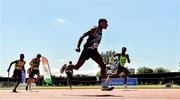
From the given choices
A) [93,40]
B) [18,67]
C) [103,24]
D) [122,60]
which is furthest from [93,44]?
[122,60]

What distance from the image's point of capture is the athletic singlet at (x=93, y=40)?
1350 cm

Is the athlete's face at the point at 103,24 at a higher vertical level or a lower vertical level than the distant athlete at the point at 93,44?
higher

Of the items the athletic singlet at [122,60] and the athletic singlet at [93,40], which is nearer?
the athletic singlet at [93,40]

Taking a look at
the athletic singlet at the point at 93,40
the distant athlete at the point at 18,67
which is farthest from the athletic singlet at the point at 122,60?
the athletic singlet at the point at 93,40

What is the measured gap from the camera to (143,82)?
187 ft

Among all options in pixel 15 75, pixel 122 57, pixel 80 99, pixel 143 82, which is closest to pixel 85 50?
pixel 80 99

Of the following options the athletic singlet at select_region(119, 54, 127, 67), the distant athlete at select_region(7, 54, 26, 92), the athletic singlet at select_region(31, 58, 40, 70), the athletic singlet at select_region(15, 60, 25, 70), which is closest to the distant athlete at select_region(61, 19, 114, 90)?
the distant athlete at select_region(7, 54, 26, 92)

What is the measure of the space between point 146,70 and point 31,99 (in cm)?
9715

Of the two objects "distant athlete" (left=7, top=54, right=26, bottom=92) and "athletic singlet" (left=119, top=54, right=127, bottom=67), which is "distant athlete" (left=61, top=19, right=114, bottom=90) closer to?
"distant athlete" (left=7, top=54, right=26, bottom=92)

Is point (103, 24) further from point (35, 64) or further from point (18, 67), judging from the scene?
point (35, 64)

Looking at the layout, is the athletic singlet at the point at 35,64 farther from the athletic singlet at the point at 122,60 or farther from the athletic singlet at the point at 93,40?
the athletic singlet at the point at 93,40

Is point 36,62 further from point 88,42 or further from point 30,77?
point 88,42

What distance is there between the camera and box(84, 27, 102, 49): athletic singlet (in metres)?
13.5

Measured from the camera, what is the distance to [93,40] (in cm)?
1349
